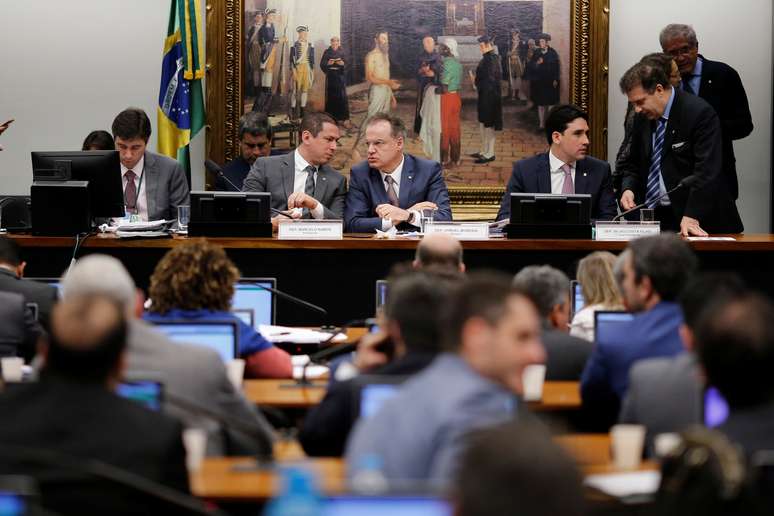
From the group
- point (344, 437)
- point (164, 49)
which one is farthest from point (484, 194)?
point (344, 437)

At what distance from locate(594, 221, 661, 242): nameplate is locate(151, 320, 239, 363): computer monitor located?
3659mm

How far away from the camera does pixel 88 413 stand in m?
2.65

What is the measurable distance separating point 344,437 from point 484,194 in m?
6.68

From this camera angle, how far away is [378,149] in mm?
8555

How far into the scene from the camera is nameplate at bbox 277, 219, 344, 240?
7781mm

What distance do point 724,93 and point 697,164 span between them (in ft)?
5.97

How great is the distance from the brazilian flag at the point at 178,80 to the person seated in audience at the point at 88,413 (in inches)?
289

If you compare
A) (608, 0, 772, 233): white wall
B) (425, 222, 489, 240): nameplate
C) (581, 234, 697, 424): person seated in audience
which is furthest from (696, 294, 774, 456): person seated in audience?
(608, 0, 772, 233): white wall

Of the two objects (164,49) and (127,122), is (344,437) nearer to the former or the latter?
(127,122)

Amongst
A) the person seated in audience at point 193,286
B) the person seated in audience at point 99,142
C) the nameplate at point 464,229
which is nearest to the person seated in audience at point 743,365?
the person seated in audience at point 193,286

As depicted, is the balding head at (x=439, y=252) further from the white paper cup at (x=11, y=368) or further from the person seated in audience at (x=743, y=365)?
the person seated in audience at (x=743, y=365)

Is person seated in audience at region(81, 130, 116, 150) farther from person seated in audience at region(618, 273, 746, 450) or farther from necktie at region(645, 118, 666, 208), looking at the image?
person seated in audience at region(618, 273, 746, 450)

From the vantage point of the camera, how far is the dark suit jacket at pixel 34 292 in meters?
5.99

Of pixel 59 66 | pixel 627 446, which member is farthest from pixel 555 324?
pixel 59 66
